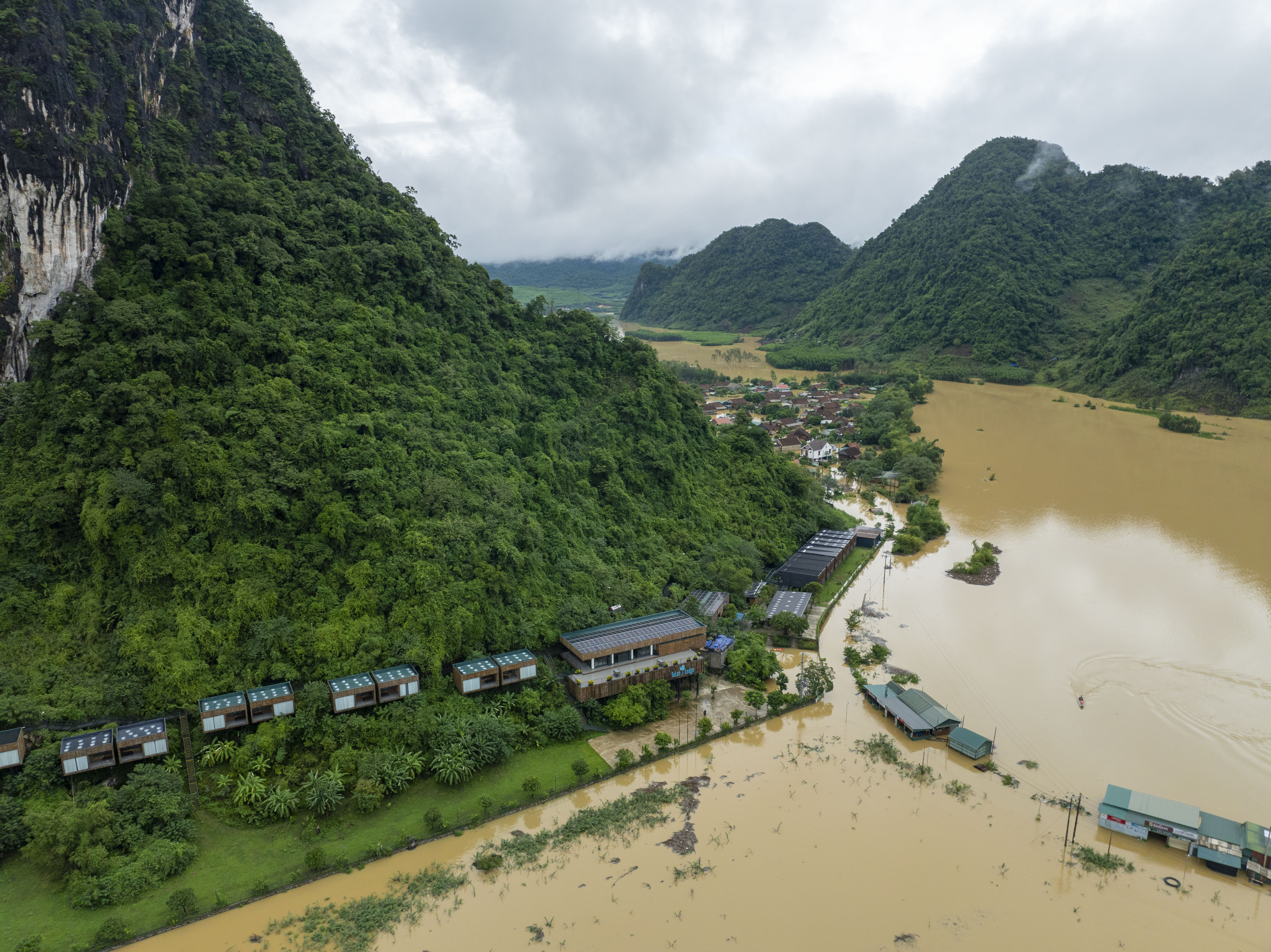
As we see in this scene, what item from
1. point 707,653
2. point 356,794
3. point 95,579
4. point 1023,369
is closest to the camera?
point 356,794

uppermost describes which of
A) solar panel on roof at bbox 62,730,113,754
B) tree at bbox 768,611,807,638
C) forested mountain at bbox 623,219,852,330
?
forested mountain at bbox 623,219,852,330

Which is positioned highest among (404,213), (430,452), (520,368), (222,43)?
(222,43)

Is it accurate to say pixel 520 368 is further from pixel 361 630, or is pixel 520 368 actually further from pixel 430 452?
pixel 361 630

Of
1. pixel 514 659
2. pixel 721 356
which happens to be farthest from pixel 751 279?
pixel 514 659

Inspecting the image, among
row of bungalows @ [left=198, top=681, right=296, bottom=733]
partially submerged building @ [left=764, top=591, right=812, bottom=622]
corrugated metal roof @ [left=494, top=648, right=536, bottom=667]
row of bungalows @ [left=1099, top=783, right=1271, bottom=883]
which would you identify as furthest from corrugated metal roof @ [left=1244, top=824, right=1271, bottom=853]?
row of bungalows @ [left=198, top=681, right=296, bottom=733]

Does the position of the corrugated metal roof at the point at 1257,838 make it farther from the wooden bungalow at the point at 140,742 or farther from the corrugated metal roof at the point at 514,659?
the wooden bungalow at the point at 140,742

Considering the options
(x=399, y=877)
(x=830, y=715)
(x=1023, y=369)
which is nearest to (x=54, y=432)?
(x=399, y=877)

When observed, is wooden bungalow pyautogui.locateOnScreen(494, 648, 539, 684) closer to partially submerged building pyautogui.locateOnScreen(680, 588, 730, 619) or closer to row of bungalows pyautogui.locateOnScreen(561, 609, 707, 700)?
row of bungalows pyautogui.locateOnScreen(561, 609, 707, 700)
